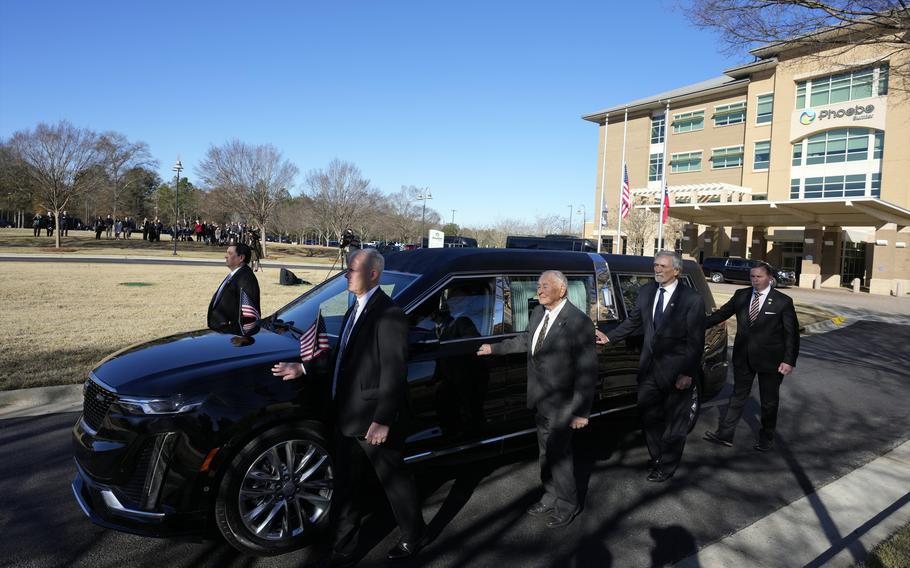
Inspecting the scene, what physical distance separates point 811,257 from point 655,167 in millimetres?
21657

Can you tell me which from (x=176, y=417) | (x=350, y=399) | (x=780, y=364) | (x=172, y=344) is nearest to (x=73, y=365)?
(x=172, y=344)

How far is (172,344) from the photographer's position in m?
3.83

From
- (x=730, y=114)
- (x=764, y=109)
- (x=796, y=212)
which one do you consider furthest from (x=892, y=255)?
(x=730, y=114)

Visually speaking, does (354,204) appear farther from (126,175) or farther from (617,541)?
(617,541)

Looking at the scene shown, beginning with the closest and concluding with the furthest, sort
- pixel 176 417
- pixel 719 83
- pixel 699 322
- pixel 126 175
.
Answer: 1. pixel 176 417
2. pixel 699 322
3. pixel 126 175
4. pixel 719 83

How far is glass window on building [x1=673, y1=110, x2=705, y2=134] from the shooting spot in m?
55.6

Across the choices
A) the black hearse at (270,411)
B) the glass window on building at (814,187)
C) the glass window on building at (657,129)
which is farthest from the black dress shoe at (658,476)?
the glass window on building at (657,129)

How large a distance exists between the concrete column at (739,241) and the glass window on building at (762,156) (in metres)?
6.64

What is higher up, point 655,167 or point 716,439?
→ point 655,167

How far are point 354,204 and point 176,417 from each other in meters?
47.9

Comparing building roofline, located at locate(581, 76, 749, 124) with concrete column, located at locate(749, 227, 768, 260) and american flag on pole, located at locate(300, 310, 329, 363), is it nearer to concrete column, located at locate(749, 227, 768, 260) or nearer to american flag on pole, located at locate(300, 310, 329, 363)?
concrete column, located at locate(749, 227, 768, 260)

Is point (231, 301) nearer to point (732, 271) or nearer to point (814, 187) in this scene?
point (732, 271)

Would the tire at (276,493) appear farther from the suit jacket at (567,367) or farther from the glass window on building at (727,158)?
the glass window on building at (727,158)

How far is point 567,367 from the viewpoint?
369 centimetres
